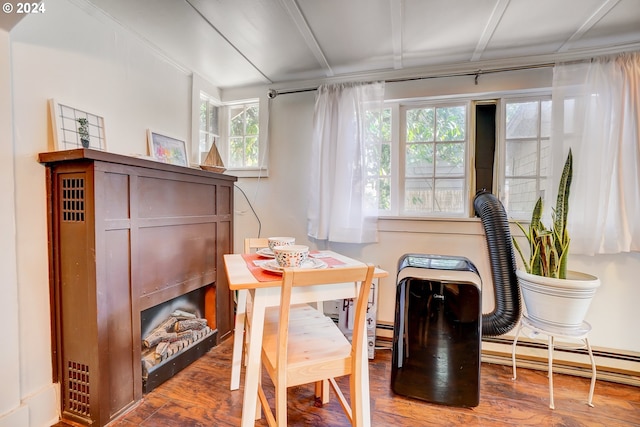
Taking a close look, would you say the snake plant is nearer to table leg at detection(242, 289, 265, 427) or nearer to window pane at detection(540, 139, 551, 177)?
window pane at detection(540, 139, 551, 177)

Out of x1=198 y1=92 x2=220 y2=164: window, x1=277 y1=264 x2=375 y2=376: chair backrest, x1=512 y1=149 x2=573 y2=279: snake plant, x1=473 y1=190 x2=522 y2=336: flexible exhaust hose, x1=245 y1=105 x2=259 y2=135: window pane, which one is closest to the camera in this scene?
x1=277 y1=264 x2=375 y2=376: chair backrest

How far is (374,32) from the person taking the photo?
5.65 feet

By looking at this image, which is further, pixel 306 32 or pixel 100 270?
pixel 306 32

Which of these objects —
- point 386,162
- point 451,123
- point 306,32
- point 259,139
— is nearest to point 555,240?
point 451,123

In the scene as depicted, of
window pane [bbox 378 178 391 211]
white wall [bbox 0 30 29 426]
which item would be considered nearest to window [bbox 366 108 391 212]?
window pane [bbox 378 178 391 211]

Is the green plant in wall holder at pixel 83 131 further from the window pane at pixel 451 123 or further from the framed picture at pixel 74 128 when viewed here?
the window pane at pixel 451 123

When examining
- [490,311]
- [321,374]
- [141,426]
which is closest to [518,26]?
[490,311]

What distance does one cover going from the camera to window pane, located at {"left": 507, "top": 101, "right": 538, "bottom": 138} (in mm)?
2041

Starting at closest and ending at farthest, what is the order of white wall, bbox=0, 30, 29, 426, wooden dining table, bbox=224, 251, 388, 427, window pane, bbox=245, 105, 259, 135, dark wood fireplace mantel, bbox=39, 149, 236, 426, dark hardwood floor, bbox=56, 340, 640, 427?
1. wooden dining table, bbox=224, 251, 388, 427
2. white wall, bbox=0, 30, 29, 426
3. dark wood fireplace mantel, bbox=39, 149, 236, 426
4. dark hardwood floor, bbox=56, 340, 640, 427
5. window pane, bbox=245, 105, 259, 135

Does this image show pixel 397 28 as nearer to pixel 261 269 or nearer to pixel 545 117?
pixel 545 117

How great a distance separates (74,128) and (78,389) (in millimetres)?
1319

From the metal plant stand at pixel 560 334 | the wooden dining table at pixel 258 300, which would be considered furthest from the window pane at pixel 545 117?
the wooden dining table at pixel 258 300

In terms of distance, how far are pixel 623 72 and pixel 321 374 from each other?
2.50 m

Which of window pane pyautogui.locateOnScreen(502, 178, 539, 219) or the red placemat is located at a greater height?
window pane pyautogui.locateOnScreen(502, 178, 539, 219)
